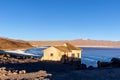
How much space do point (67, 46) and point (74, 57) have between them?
9.57 feet

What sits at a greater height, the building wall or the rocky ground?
the building wall

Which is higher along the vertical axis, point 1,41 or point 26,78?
point 1,41

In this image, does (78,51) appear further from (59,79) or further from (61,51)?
(59,79)

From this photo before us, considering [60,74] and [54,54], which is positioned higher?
[54,54]

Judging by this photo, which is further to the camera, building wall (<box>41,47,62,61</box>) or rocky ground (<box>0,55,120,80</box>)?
building wall (<box>41,47,62,61</box>)

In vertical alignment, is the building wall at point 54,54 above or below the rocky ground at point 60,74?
above

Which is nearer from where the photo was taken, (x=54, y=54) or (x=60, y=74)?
(x=60, y=74)

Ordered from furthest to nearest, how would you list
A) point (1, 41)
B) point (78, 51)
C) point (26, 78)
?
point (1, 41) < point (78, 51) < point (26, 78)

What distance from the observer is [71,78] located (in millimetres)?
24859

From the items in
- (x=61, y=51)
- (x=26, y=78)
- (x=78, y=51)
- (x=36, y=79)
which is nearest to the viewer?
(x=36, y=79)

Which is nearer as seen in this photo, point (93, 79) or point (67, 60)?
point (93, 79)

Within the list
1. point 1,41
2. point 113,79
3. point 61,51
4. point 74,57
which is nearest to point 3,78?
point 113,79

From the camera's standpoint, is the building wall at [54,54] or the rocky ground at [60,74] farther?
the building wall at [54,54]

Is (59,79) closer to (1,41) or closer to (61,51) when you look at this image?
(61,51)
